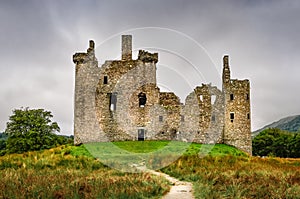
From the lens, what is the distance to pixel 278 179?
1481cm

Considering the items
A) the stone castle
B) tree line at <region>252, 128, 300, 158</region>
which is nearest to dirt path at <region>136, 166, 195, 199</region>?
the stone castle

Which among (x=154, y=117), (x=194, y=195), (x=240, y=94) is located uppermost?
(x=240, y=94)

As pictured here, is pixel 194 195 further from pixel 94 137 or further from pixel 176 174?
pixel 94 137

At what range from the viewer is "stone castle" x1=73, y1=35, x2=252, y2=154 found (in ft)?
130

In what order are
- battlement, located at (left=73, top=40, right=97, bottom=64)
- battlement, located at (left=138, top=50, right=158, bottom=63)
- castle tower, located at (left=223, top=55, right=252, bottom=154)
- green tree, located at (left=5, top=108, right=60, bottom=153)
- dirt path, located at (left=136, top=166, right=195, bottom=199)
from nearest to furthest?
dirt path, located at (left=136, top=166, right=195, bottom=199) < battlement, located at (left=138, top=50, right=158, bottom=63) < battlement, located at (left=73, top=40, right=97, bottom=64) < castle tower, located at (left=223, top=55, right=252, bottom=154) < green tree, located at (left=5, top=108, right=60, bottom=153)

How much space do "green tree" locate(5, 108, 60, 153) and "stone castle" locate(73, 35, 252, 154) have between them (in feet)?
36.8

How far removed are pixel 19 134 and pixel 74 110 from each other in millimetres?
13397

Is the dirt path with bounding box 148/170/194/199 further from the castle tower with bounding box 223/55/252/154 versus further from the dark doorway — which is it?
the castle tower with bounding box 223/55/252/154

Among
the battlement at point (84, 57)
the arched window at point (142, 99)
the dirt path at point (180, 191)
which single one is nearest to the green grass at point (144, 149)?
the arched window at point (142, 99)

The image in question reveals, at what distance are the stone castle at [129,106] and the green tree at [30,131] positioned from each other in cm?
1120

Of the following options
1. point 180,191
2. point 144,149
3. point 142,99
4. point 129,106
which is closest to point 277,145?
point 142,99

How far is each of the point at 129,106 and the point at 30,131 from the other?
1606cm

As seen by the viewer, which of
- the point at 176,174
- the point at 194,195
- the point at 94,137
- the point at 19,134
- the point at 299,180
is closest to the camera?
the point at 194,195

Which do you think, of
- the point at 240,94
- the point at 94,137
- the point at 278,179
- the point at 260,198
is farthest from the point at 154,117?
the point at 260,198
